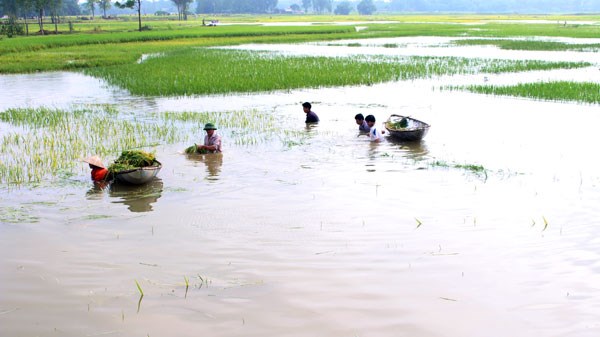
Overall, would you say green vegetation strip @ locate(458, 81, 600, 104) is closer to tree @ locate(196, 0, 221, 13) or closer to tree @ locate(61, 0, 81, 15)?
tree @ locate(61, 0, 81, 15)

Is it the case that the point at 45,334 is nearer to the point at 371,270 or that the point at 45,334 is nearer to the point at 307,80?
the point at 371,270

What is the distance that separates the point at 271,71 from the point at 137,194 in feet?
47.6

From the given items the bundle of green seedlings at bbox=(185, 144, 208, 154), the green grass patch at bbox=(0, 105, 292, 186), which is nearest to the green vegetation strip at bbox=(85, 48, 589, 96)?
the green grass patch at bbox=(0, 105, 292, 186)

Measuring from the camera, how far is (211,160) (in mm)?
9469

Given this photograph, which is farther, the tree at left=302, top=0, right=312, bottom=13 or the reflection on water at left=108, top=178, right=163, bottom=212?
the tree at left=302, top=0, right=312, bottom=13

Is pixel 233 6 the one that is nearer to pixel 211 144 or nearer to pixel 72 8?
pixel 72 8

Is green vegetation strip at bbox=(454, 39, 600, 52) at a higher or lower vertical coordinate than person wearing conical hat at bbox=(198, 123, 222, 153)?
higher

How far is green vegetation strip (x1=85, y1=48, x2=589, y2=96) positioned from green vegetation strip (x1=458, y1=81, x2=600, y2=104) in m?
4.25

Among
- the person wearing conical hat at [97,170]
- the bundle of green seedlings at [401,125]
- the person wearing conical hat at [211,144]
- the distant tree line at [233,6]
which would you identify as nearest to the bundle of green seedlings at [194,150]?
the person wearing conical hat at [211,144]

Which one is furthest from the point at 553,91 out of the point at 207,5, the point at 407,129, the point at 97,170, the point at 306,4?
the point at 306,4

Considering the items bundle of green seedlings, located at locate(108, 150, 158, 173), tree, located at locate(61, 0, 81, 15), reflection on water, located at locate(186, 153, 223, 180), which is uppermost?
tree, located at locate(61, 0, 81, 15)

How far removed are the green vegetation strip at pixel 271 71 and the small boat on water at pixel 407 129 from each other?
7689 millimetres

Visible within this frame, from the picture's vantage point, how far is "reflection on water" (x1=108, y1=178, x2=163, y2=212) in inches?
282

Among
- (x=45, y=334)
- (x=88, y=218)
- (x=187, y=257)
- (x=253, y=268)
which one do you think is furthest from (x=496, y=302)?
(x=88, y=218)
